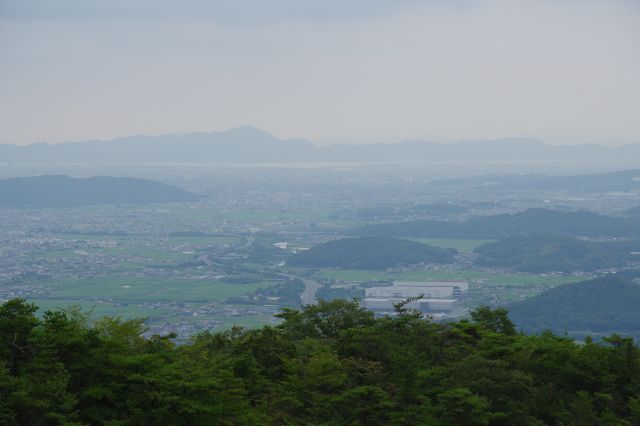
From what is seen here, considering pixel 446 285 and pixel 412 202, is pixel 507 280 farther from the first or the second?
pixel 412 202

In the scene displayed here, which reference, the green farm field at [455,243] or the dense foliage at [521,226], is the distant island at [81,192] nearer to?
the dense foliage at [521,226]

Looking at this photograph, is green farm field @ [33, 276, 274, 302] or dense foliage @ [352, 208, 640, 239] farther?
dense foliage @ [352, 208, 640, 239]

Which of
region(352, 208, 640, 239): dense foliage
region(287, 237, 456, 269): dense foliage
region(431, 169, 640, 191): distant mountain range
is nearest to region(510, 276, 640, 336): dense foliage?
region(287, 237, 456, 269): dense foliage

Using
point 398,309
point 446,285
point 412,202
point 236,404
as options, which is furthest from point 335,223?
point 236,404

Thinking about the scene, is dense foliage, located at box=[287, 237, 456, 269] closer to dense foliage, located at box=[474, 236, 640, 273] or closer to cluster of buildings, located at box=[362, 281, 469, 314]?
dense foliage, located at box=[474, 236, 640, 273]

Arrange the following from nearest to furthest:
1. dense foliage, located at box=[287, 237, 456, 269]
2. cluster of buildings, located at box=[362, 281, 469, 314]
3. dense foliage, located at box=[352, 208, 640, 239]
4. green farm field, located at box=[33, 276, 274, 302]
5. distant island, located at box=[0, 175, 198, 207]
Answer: cluster of buildings, located at box=[362, 281, 469, 314], green farm field, located at box=[33, 276, 274, 302], dense foliage, located at box=[287, 237, 456, 269], dense foliage, located at box=[352, 208, 640, 239], distant island, located at box=[0, 175, 198, 207]

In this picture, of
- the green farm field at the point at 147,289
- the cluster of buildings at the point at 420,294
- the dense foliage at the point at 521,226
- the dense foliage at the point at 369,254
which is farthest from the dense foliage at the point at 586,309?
the dense foliage at the point at 521,226
